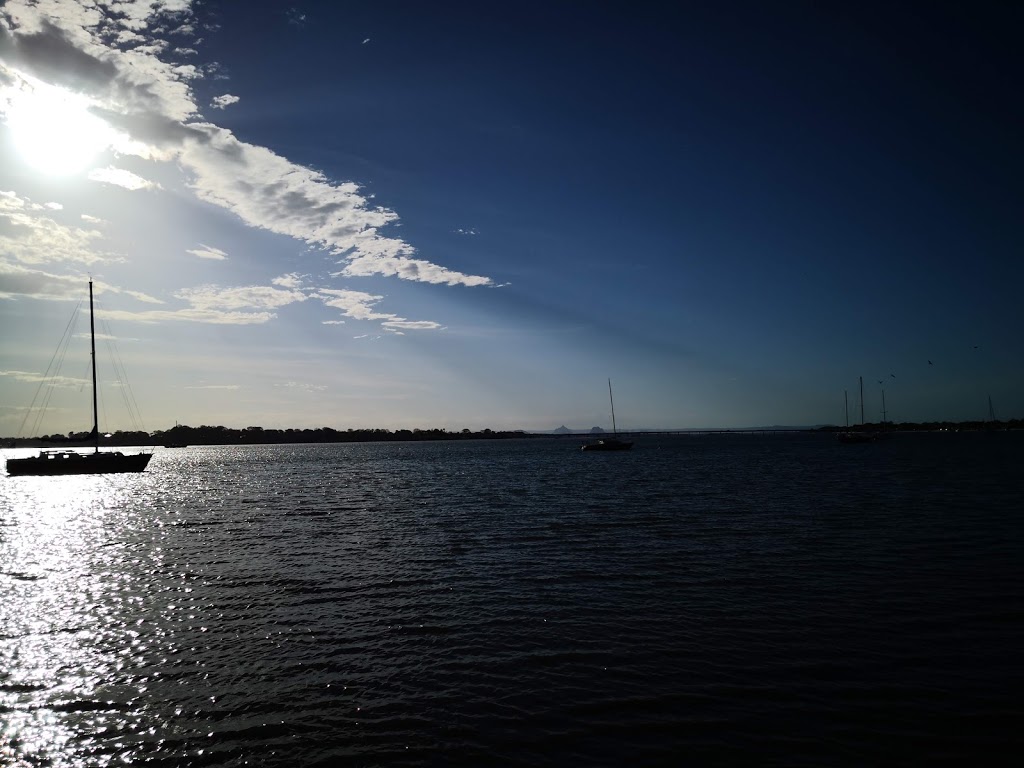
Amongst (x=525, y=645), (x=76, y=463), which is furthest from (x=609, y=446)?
(x=525, y=645)

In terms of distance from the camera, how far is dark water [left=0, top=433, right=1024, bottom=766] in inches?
461

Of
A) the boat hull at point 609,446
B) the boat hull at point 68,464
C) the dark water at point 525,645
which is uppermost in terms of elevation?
the boat hull at point 68,464

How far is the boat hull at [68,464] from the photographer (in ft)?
320

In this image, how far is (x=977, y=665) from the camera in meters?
14.9

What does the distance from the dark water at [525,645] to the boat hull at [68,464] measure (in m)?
72.1

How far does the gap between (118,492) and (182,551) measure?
5308 cm

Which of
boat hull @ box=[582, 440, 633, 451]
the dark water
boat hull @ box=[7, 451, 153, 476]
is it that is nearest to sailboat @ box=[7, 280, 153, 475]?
boat hull @ box=[7, 451, 153, 476]

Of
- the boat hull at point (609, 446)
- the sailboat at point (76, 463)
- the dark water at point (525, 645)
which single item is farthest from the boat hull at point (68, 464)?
the boat hull at point (609, 446)

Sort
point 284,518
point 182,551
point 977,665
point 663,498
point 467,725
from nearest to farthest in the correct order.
→ point 467,725, point 977,665, point 182,551, point 284,518, point 663,498

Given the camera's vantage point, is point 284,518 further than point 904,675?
Yes

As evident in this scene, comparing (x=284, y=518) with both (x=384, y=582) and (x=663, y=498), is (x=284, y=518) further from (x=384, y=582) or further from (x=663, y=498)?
(x=663, y=498)

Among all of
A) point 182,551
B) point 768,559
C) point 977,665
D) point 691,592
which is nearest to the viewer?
point 977,665

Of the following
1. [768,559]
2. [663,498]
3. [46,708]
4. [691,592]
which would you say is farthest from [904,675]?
[663,498]

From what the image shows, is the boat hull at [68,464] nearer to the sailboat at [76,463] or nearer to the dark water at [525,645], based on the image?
the sailboat at [76,463]
